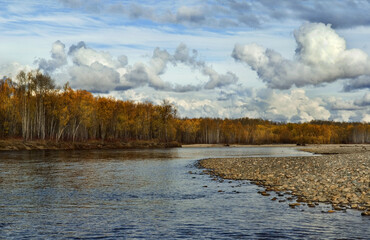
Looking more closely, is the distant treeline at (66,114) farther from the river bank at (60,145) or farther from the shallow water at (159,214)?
the shallow water at (159,214)

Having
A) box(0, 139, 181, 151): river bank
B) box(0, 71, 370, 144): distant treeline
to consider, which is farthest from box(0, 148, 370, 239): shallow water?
box(0, 71, 370, 144): distant treeline

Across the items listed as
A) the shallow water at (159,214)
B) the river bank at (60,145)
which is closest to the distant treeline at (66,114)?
the river bank at (60,145)

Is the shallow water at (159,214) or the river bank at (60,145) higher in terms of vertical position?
the river bank at (60,145)

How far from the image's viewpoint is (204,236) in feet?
46.6

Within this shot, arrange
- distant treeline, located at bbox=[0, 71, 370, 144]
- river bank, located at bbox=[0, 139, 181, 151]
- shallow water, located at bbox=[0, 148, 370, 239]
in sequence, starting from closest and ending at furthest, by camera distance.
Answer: shallow water, located at bbox=[0, 148, 370, 239]
river bank, located at bbox=[0, 139, 181, 151]
distant treeline, located at bbox=[0, 71, 370, 144]

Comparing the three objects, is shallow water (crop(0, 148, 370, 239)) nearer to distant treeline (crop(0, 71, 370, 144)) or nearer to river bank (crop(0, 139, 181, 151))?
river bank (crop(0, 139, 181, 151))

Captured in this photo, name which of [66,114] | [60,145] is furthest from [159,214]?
[66,114]

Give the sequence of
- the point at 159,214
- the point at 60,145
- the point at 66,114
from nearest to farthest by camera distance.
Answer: the point at 159,214 → the point at 60,145 → the point at 66,114

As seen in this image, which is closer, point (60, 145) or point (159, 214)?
point (159, 214)

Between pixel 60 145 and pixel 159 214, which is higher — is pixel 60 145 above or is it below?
above

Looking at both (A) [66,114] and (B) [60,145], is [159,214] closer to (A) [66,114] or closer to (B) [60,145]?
(B) [60,145]

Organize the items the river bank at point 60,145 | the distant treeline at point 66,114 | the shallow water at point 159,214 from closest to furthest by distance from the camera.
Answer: the shallow water at point 159,214 < the river bank at point 60,145 < the distant treeline at point 66,114

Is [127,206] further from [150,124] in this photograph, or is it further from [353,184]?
[150,124]

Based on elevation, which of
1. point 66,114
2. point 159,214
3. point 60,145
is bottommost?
point 159,214
